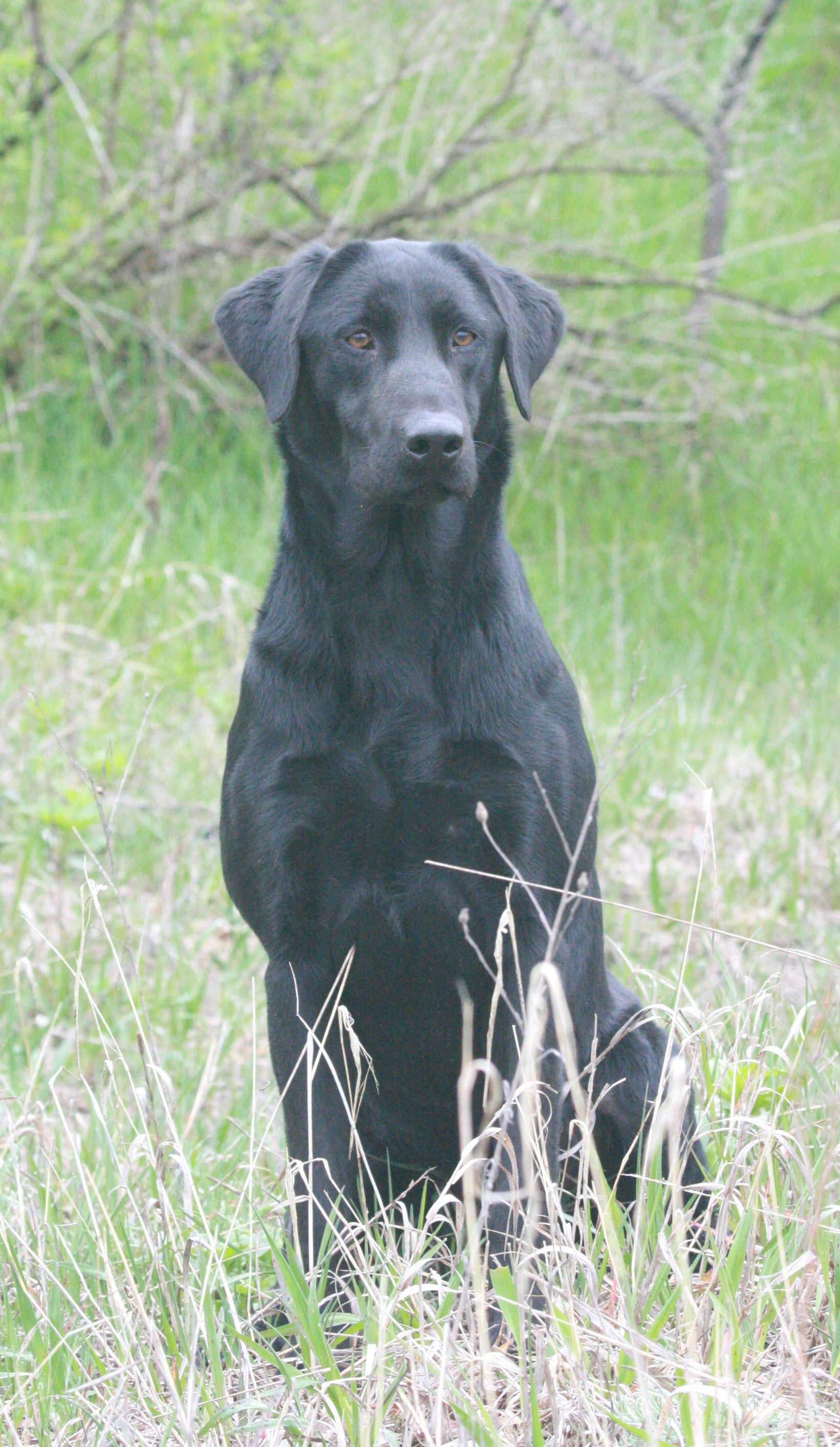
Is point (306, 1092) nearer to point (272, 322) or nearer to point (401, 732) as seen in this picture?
point (401, 732)

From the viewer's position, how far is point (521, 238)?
266 inches

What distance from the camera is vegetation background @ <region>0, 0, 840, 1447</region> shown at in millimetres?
1704

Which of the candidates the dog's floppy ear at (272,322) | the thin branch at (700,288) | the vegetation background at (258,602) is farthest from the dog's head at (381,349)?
the thin branch at (700,288)

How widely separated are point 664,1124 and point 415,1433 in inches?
25.4

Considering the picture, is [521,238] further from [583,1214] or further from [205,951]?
[583,1214]

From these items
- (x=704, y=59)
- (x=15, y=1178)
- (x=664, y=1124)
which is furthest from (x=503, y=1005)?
(x=704, y=59)

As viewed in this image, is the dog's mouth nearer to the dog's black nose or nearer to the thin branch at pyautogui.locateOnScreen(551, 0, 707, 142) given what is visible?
Answer: the dog's black nose

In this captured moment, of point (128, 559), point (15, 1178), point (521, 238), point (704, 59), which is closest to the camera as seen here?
point (15, 1178)

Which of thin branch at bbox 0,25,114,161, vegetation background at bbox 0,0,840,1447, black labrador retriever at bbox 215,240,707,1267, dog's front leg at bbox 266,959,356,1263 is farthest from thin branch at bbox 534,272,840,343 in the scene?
dog's front leg at bbox 266,959,356,1263

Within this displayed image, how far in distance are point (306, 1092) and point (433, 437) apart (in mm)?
958

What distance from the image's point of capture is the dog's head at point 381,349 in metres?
2.27

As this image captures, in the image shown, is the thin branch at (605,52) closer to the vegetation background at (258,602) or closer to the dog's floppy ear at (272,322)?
the vegetation background at (258,602)

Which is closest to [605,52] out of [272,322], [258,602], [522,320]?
[258,602]

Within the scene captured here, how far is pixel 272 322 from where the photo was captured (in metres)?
2.46
